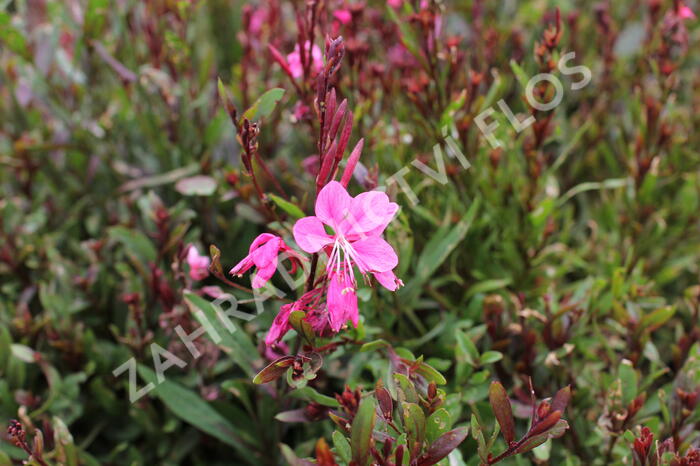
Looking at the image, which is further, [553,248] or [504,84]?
[504,84]

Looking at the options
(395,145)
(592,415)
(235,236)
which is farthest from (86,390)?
(592,415)

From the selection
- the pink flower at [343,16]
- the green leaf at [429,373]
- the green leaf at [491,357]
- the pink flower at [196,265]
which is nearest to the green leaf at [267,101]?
the pink flower at [196,265]

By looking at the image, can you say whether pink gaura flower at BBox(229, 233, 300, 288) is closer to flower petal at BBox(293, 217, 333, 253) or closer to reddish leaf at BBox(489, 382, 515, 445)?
flower petal at BBox(293, 217, 333, 253)

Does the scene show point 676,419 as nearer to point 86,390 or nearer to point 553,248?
point 553,248

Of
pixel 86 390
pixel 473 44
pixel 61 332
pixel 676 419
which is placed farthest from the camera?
pixel 473 44

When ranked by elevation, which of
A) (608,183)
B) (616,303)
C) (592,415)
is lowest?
(592,415)

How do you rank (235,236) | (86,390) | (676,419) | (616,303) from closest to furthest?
(676,419), (616,303), (86,390), (235,236)

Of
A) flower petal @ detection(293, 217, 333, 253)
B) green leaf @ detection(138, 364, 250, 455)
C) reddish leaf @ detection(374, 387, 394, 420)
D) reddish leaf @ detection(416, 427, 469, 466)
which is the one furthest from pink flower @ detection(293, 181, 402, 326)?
green leaf @ detection(138, 364, 250, 455)
